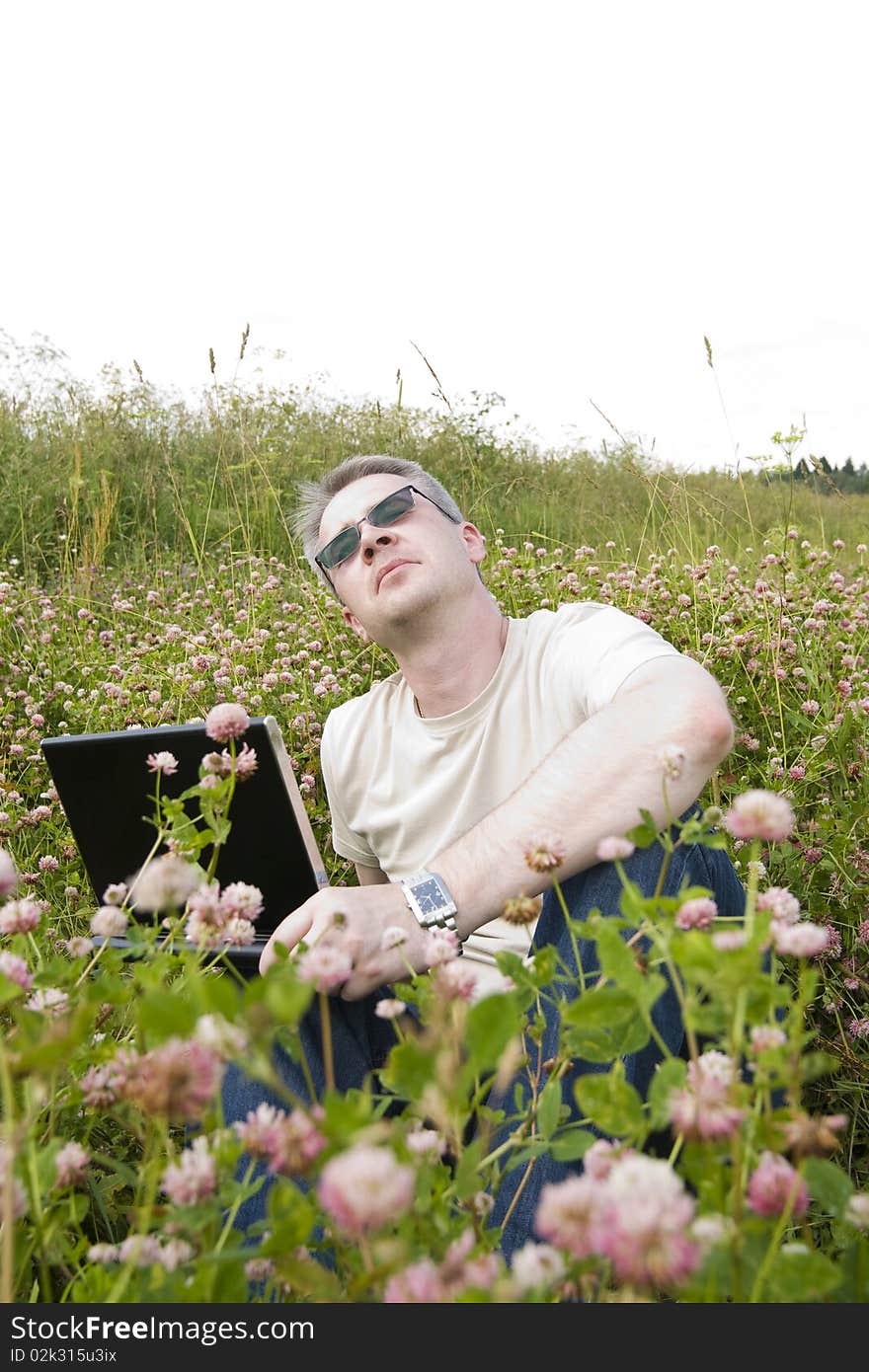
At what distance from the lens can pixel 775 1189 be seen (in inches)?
24.9

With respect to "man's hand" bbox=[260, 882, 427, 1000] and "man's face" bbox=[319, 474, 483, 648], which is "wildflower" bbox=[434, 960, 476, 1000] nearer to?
"man's hand" bbox=[260, 882, 427, 1000]

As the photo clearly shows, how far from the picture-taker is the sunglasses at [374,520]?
2.57m

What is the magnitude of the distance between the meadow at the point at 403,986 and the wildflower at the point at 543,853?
15 cm

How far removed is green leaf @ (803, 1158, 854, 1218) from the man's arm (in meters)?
0.83

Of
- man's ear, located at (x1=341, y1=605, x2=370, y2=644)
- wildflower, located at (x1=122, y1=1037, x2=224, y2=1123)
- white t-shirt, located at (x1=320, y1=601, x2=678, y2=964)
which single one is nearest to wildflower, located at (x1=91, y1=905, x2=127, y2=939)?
wildflower, located at (x1=122, y1=1037, x2=224, y2=1123)

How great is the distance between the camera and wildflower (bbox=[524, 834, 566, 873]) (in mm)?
1053

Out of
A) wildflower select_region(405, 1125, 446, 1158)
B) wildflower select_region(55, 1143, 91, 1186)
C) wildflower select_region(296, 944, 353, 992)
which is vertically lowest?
wildflower select_region(55, 1143, 91, 1186)

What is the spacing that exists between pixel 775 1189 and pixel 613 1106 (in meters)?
0.15

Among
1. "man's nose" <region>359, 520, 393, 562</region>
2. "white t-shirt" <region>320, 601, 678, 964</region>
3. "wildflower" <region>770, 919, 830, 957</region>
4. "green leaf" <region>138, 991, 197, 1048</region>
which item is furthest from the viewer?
"man's nose" <region>359, 520, 393, 562</region>

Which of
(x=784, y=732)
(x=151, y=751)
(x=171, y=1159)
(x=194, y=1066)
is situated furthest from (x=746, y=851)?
(x=194, y=1066)

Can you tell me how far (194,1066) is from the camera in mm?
625

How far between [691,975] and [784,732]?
239 centimetres

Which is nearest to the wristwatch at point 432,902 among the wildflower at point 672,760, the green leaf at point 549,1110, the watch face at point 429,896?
the watch face at point 429,896
